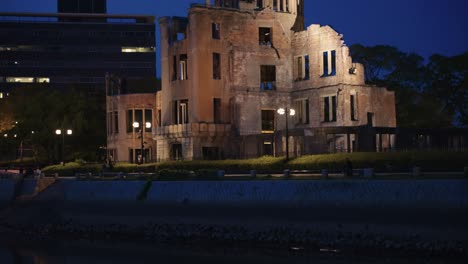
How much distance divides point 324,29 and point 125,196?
3047 cm

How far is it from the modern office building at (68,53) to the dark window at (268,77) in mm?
70695

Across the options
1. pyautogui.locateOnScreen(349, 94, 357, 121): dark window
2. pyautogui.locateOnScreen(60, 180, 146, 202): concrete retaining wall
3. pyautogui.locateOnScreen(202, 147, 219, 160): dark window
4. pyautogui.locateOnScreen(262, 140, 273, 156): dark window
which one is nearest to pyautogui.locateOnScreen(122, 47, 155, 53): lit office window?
pyautogui.locateOnScreen(202, 147, 219, 160): dark window

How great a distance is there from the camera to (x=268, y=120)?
7494 cm

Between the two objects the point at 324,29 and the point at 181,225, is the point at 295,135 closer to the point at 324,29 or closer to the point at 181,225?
the point at 324,29

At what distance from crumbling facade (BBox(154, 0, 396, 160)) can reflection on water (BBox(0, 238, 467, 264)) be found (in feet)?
97.9

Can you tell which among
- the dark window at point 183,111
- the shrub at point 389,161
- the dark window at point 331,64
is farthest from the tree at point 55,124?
the shrub at point 389,161

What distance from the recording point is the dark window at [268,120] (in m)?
74.6

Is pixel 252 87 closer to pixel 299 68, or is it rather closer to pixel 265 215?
pixel 299 68

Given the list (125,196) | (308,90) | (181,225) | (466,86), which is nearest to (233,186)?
(181,225)

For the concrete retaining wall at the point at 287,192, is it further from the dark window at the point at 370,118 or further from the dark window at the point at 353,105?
the dark window at the point at 370,118

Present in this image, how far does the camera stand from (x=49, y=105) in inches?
3605

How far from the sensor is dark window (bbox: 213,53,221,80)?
72.5 m

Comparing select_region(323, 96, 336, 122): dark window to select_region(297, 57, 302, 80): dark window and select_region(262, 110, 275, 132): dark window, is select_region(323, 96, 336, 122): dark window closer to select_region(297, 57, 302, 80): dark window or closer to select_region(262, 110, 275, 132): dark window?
select_region(297, 57, 302, 80): dark window

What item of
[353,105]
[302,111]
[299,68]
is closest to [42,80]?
[299,68]
